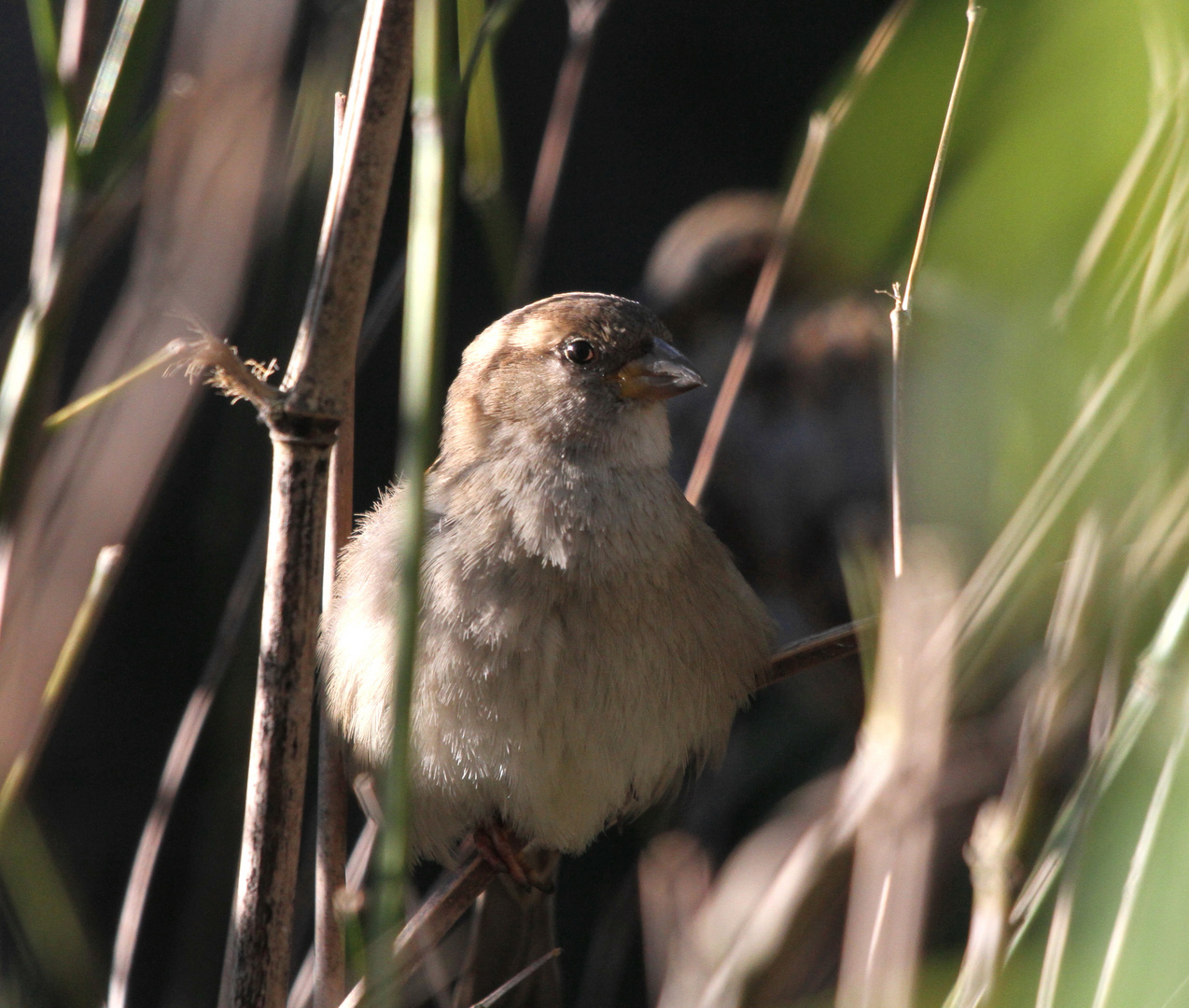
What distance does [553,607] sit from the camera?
1759 millimetres

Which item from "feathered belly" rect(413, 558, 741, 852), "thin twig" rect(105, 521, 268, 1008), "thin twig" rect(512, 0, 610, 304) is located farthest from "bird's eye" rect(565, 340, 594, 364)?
"thin twig" rect(105, 521, 268, 1008)

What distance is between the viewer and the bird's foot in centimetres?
190

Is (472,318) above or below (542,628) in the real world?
above

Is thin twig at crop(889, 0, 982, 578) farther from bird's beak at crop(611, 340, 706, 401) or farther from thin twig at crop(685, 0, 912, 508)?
bird's beak at crop(611, 340, 706, 401)

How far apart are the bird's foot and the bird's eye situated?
76cm

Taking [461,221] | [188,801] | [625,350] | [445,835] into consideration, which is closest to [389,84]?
[625,350]

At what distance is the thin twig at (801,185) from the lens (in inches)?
41.1

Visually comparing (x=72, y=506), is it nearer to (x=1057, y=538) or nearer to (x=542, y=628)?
(x=542, y=628)

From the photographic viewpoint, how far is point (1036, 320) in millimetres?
884

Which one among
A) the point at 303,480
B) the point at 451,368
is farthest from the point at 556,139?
the point at 451,368

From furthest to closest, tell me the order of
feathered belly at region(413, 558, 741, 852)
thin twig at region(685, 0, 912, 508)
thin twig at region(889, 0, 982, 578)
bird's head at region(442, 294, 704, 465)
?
bird's head at region(442, 294, 704, 465), feathered belly at region(413, 558, 741, 852), thin twig at region(685, 0, 912, 508), thin twig at region(889, 0, 982, 578)

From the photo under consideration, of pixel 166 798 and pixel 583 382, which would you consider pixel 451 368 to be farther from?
pixel 166 798

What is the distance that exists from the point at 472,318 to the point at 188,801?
157 cm

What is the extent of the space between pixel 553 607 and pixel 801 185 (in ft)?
2.21
